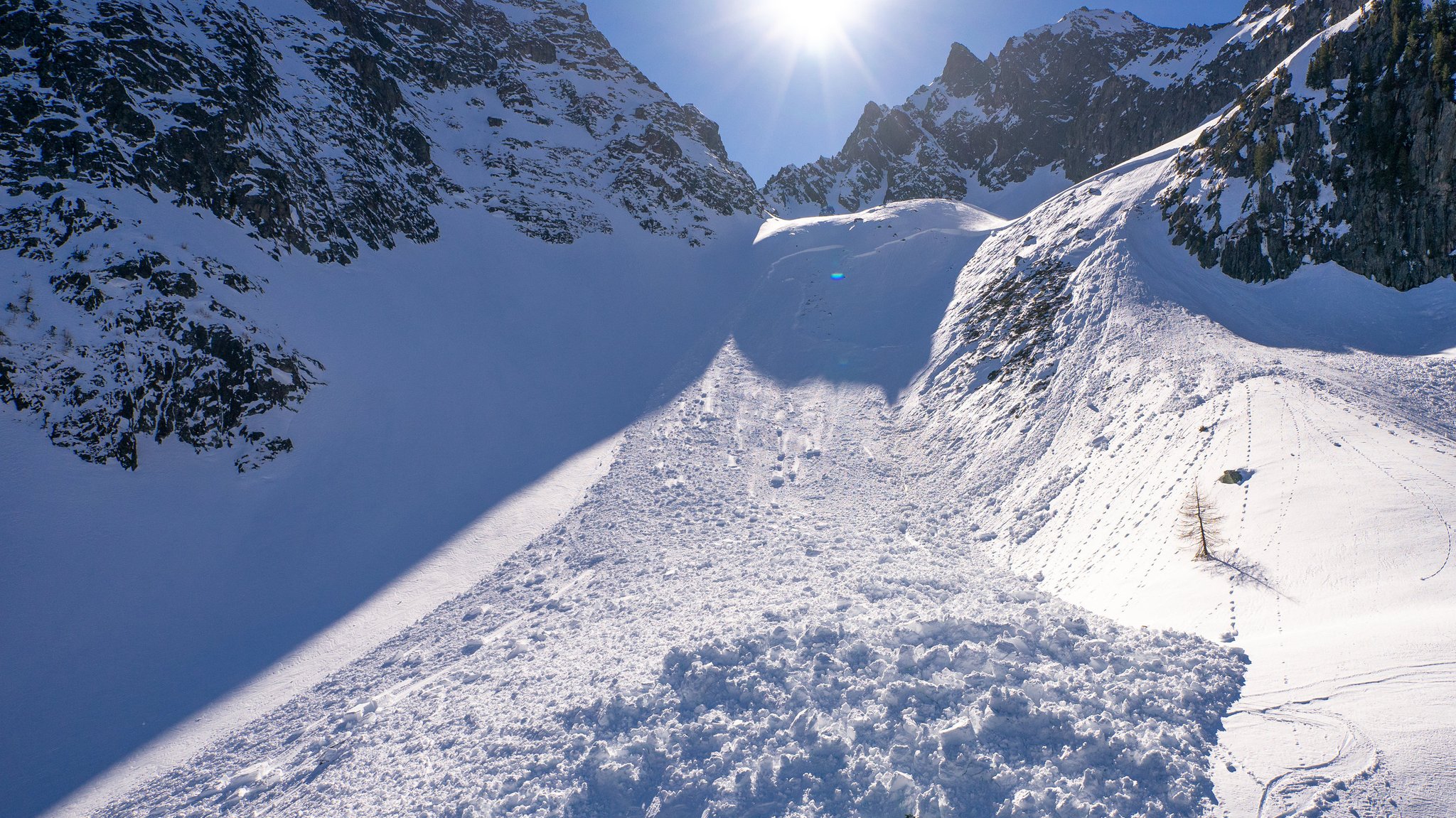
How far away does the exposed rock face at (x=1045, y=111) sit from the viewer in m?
71.2

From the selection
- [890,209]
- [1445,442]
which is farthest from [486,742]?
[890,209]

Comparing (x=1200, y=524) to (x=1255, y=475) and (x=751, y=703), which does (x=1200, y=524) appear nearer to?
(x=1255, y=475)

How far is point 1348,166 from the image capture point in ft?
56.9

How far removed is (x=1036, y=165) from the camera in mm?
91250

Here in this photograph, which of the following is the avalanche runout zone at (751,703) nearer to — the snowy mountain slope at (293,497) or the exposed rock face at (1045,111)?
the snowy mountain slope at (293,497)

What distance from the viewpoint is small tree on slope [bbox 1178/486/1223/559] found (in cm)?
830

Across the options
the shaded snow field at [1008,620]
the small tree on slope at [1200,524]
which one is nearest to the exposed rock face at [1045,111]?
the shaded snow field at [1008,620]

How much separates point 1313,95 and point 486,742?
28.8 meters

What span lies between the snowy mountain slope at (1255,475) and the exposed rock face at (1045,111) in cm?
6995

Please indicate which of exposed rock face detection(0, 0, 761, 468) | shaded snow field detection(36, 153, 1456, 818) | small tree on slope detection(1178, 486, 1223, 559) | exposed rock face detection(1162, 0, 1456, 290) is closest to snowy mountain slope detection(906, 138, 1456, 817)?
shaded snow field detection(36, 153, 1456, 818)

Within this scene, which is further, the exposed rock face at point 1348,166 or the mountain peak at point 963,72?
the mountain peak at point 963,72

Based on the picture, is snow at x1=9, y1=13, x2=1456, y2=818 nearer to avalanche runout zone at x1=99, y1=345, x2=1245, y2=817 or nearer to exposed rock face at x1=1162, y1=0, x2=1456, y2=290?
avalanche runout zone at x1=99, y1=345, x2=1245, y2=817

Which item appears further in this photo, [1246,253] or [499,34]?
[499,34]

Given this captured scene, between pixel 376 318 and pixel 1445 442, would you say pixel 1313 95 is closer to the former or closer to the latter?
pixel 1445 442
